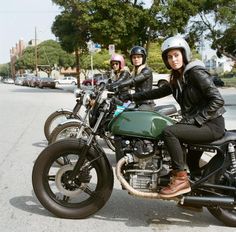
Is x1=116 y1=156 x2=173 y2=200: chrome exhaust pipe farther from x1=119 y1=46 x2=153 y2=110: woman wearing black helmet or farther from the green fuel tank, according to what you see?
x1=119 y1=46 x2=153 y2=110: woman wearing black helmet

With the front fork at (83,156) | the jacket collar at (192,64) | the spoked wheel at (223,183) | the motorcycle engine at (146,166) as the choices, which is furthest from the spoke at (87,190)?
the jacket collar at (192,64)

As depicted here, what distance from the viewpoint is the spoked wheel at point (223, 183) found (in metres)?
4.12

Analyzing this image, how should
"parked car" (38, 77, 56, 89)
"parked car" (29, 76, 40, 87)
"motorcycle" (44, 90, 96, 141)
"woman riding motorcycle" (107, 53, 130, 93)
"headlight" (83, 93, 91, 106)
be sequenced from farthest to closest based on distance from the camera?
"parked car" (29, 76, 40, 87) < "parked car" (38, 77, 56, 89) < "woman riding motorcycle" (107, 53, 130, 93) < "motorcycle" (44, 90, 96, 141) < "headlight" (83, 93, 91, 106)

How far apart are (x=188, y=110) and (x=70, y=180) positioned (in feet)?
4.51

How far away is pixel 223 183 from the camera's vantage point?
4.19 metres

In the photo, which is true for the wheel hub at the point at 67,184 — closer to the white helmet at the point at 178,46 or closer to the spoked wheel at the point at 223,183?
the spoked wheel at the point at 223,183

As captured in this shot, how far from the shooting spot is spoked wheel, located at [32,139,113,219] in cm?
434

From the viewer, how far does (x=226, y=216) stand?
427 cm

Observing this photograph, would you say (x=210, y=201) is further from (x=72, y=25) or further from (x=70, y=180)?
(x=72, y=25)

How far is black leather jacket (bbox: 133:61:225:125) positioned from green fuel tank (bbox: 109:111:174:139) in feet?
0.79

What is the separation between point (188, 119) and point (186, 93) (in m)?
0.24

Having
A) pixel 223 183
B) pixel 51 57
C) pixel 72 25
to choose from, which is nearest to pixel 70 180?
pixel 223 183

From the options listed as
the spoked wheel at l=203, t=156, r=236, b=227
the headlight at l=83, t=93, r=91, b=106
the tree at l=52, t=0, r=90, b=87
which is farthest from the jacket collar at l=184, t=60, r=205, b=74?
the tree at l=52, t=0, r=90, b=87

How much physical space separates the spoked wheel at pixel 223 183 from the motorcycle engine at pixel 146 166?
1.41 feet
